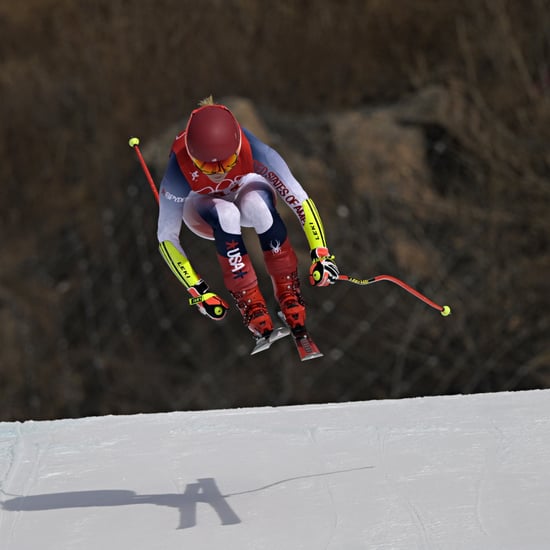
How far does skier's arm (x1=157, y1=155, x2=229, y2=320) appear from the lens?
4867 mm

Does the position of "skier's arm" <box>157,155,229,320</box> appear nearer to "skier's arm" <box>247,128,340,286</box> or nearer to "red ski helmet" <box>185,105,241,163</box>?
"red ski helmet" <box>185,105,241,163</box>

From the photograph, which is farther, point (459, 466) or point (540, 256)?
point (540, 256)

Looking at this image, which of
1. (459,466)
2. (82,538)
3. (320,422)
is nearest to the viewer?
(82,538)

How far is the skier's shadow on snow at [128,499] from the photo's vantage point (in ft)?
19.3

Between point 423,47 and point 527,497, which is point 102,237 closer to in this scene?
point 423,47

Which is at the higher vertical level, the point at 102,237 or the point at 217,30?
the point at 217,30

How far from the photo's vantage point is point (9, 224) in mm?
13570

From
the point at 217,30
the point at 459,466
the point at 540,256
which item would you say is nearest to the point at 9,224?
the point at 217,30

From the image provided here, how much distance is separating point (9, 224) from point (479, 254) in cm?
468

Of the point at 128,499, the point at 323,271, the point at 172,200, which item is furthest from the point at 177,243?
the point at 128,499

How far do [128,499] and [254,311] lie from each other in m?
1.45

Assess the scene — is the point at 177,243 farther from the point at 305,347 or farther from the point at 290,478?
the point at 290,478

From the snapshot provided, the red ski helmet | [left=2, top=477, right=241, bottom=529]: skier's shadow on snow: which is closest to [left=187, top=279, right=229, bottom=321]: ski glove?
the red ski helmet

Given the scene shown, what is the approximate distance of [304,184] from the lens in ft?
38.4
